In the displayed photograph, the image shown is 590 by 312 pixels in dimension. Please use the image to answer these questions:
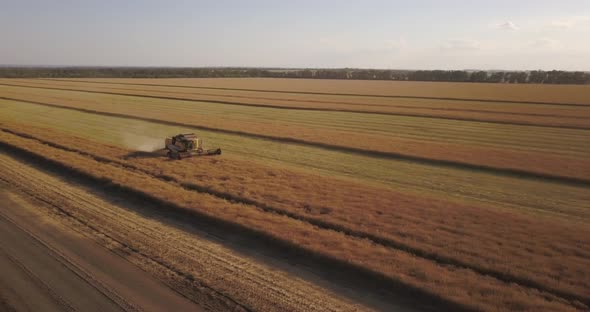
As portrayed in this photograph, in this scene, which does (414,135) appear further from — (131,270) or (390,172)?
(131,270)

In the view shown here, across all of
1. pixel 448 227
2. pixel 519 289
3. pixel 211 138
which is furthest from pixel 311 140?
pixel 519 289

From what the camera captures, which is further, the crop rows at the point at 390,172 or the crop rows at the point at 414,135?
the crop rows at the point at 414,135

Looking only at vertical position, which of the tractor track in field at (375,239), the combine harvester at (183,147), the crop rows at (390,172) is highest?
the combine harvester at (183,147)

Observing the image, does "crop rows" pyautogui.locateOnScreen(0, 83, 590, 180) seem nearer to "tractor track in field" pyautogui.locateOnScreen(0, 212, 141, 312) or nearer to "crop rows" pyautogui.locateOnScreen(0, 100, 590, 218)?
"crop rows" pyautogui.locateOnScreen(0, 100, 590, 218)

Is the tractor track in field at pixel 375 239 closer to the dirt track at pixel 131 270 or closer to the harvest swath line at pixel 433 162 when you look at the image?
the dirt track at pixel 131 270

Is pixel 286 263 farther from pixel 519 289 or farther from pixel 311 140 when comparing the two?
pixel 311 140

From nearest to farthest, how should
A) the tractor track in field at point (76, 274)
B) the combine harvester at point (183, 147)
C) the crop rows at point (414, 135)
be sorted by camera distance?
the tractor track in field at point (76, 274)
the combine harvester at point (183, 147)
the crop rows at point (414, 135)

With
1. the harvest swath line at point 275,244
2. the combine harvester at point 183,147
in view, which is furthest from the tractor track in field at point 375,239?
the combine harvester at point 183,147
